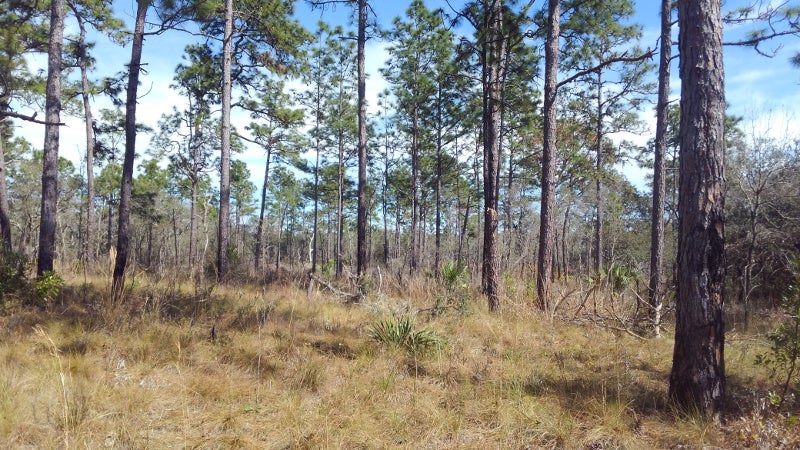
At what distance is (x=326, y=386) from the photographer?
3598mm

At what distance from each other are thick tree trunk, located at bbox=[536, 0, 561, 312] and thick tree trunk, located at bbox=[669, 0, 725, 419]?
389cm

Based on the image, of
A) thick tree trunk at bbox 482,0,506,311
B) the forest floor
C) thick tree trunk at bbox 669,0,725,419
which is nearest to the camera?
the forest floor

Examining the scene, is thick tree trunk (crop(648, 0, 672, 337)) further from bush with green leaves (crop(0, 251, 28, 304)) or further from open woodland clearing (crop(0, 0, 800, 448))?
bush with green leaves (crop(0, 251, 28, 304))

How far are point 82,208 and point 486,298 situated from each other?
31.4m

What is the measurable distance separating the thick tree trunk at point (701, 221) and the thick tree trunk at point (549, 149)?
3889mm

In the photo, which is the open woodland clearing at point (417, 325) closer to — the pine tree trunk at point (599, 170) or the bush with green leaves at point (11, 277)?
the bush with green leaves at point (11, 277)

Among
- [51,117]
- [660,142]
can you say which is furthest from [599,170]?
[51,117]

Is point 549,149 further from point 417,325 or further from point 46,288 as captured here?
point 46,288

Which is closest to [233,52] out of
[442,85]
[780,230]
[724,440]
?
[442,85]

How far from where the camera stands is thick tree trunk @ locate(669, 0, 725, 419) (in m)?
3.13

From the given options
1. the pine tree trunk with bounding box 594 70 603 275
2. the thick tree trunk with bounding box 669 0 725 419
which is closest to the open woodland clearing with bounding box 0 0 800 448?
the thick tree trunk with bounding box 669 0 725 419

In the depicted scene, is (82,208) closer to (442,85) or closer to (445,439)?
(442,85)

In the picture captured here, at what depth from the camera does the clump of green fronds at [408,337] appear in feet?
15.4

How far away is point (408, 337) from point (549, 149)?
479cm
